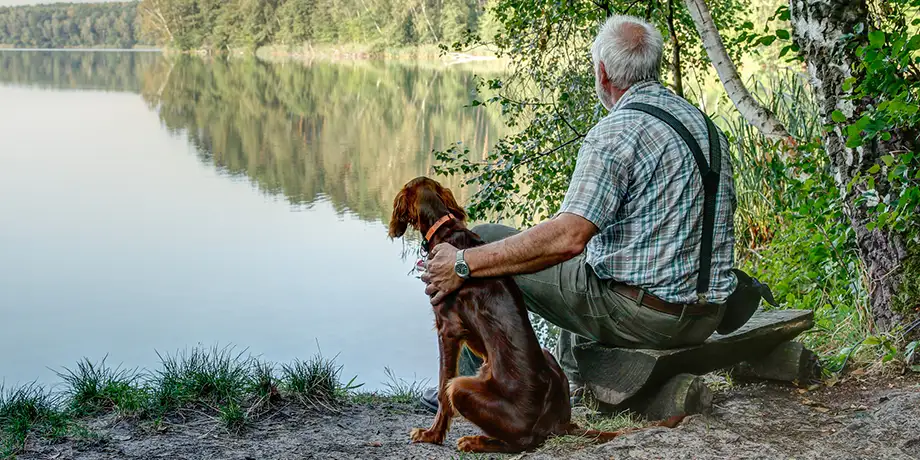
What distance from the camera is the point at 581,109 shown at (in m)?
6.86

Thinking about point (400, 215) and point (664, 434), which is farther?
point (400, 215)

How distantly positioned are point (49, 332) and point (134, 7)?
7698 cm

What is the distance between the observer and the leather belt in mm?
3316

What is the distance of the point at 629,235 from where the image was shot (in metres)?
3.23

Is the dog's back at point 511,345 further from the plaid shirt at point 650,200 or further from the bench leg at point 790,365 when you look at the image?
the bench leg at point 790,365

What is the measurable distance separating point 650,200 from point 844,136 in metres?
1.46

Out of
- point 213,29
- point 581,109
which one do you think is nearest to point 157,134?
point 581,109

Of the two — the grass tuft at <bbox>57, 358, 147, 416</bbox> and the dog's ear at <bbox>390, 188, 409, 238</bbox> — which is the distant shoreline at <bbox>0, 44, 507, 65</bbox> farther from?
the dog's ear at <bbox>390, 188, 409, 238</bbox>

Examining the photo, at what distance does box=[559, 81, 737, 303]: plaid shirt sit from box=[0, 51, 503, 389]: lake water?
4265mm

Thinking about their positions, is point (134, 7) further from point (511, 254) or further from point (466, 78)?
point (511, 254)

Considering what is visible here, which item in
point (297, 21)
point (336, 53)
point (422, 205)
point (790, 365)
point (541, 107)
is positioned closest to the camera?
point (422, 205)

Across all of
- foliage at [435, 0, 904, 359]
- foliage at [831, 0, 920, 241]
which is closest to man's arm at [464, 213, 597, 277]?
foliage at [831, 0, 920, 241]

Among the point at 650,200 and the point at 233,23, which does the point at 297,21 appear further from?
the point at 650,200

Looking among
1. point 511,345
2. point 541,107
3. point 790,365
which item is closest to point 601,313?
point 511,345
